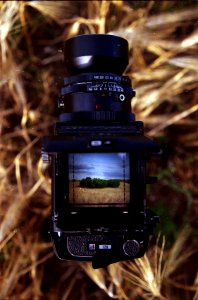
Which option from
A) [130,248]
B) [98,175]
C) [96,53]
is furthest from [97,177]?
[96,53]

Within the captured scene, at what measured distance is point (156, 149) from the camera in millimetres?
1135

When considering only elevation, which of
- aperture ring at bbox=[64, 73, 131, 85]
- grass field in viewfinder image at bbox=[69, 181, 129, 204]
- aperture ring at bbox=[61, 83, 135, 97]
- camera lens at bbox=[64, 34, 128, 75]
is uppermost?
camera lens at bbox=[64, 34, 128, 75]

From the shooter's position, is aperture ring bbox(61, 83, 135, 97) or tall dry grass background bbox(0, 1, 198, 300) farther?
tall dry grass background bbox(0, 1, 198, 300)

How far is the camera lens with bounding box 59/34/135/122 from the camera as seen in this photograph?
48.6 inches

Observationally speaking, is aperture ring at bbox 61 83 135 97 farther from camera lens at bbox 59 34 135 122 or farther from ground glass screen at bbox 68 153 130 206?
ground glass screen at bbox 68 153 130 206

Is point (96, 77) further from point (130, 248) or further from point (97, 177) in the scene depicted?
point (130, 248)

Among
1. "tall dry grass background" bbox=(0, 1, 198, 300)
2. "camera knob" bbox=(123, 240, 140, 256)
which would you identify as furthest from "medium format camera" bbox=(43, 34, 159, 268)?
"tall dry grass background" bbox=(0, 1, 198, 300)

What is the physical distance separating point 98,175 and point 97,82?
0.86 feet

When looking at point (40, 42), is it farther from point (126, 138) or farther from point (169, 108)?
point (126, 138)

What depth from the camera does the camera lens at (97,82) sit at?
1.24m

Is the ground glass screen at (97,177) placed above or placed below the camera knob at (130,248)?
above

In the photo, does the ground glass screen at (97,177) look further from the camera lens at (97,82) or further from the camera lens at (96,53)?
the camera lens at (96,53)

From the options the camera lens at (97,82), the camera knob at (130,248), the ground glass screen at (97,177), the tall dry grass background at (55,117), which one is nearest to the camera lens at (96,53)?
the camera lens at (97,82)

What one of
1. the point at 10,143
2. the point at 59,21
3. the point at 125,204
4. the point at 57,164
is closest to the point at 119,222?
the point at 125,204
